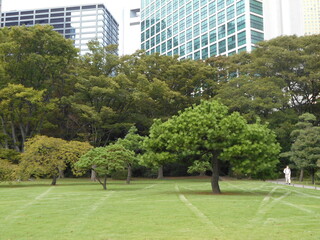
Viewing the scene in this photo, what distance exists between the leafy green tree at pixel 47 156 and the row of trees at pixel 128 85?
7081mm

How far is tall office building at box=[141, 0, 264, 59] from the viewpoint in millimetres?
67938

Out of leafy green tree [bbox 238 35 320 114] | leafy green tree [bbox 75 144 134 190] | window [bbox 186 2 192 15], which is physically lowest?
leafy green tree [bbox 75 144 134 190]

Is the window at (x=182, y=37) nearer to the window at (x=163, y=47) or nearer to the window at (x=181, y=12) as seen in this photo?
the window at (x=181, y=12)

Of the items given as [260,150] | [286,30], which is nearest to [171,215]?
[260,150]

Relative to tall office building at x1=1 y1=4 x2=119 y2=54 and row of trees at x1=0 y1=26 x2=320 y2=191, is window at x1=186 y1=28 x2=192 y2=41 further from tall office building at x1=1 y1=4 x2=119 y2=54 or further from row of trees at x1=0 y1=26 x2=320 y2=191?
tall office building at x1=1 y1=4 x2=119 y2=54

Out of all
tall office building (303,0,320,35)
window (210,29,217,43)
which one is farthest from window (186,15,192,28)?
tall office building (303,0,320,35)

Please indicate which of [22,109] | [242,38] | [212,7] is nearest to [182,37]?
[212,7]

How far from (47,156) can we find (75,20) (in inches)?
4657

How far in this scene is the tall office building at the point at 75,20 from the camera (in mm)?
135250

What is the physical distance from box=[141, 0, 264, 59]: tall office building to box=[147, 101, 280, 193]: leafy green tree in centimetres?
5050

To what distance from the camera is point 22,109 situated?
39.1 m

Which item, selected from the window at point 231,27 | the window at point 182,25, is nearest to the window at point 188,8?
the window at point 182,25

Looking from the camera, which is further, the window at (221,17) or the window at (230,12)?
the window at (221,17)

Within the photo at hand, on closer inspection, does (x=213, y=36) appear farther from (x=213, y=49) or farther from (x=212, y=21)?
(x=212, y=21)
